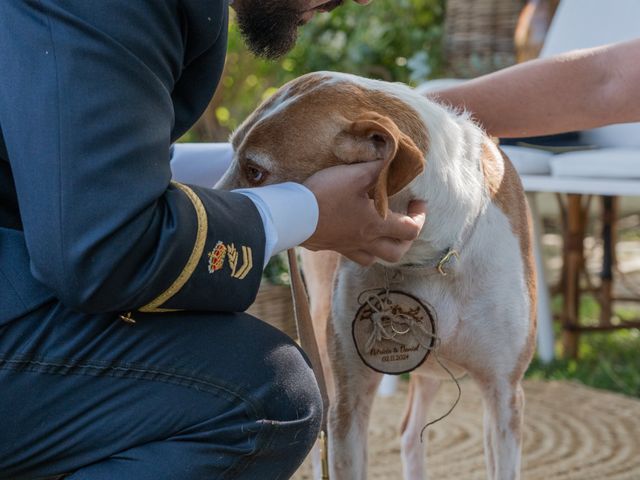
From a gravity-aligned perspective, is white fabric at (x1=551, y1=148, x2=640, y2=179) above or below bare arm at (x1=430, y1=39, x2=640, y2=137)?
below

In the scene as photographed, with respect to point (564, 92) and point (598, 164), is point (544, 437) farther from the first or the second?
point (564, 92)

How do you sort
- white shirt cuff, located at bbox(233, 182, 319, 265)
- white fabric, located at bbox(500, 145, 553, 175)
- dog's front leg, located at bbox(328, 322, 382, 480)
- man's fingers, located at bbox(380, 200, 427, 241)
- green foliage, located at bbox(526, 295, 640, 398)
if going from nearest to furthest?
white shirt cuff, located at bbox(233, 182, 319, 265) → man's fingers, located at bbox(380, 200, 427, 241) → dog's front leg, located at bbox(328, 322, 382, 480) → white fabric, located at bbox(500, 145, 553, 175) → green foliage, located at bbox(526, 295, 640, 398)

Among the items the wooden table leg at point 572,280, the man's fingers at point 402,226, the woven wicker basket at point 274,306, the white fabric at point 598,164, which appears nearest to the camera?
the man's fingers at point 402,226

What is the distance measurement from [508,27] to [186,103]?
3.43 m

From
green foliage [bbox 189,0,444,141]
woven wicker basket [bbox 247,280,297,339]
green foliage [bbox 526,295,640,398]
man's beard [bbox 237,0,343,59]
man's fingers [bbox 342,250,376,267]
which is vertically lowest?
green foliage [bbox 526,295,640,398]

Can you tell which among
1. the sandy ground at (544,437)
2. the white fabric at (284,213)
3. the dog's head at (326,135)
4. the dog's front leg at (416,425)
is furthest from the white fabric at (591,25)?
the white fabric at (284,213)

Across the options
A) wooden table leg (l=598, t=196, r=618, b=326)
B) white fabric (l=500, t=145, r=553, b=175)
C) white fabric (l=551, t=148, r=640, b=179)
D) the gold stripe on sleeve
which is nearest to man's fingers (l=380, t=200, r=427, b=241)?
the gold stripe on sleeve

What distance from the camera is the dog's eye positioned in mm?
1640

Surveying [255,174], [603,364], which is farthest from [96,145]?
[603,364]

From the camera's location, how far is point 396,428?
3074mm

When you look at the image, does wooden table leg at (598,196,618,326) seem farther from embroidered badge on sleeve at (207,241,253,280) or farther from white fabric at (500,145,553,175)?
embroidered badge on sleeve at (207,241,253,280)

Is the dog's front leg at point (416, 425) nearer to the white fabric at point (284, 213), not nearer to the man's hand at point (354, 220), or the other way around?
the man's hand at point (354, 220)

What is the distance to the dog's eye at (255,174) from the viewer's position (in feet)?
5.38

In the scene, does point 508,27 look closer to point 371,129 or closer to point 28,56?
point 371,129
